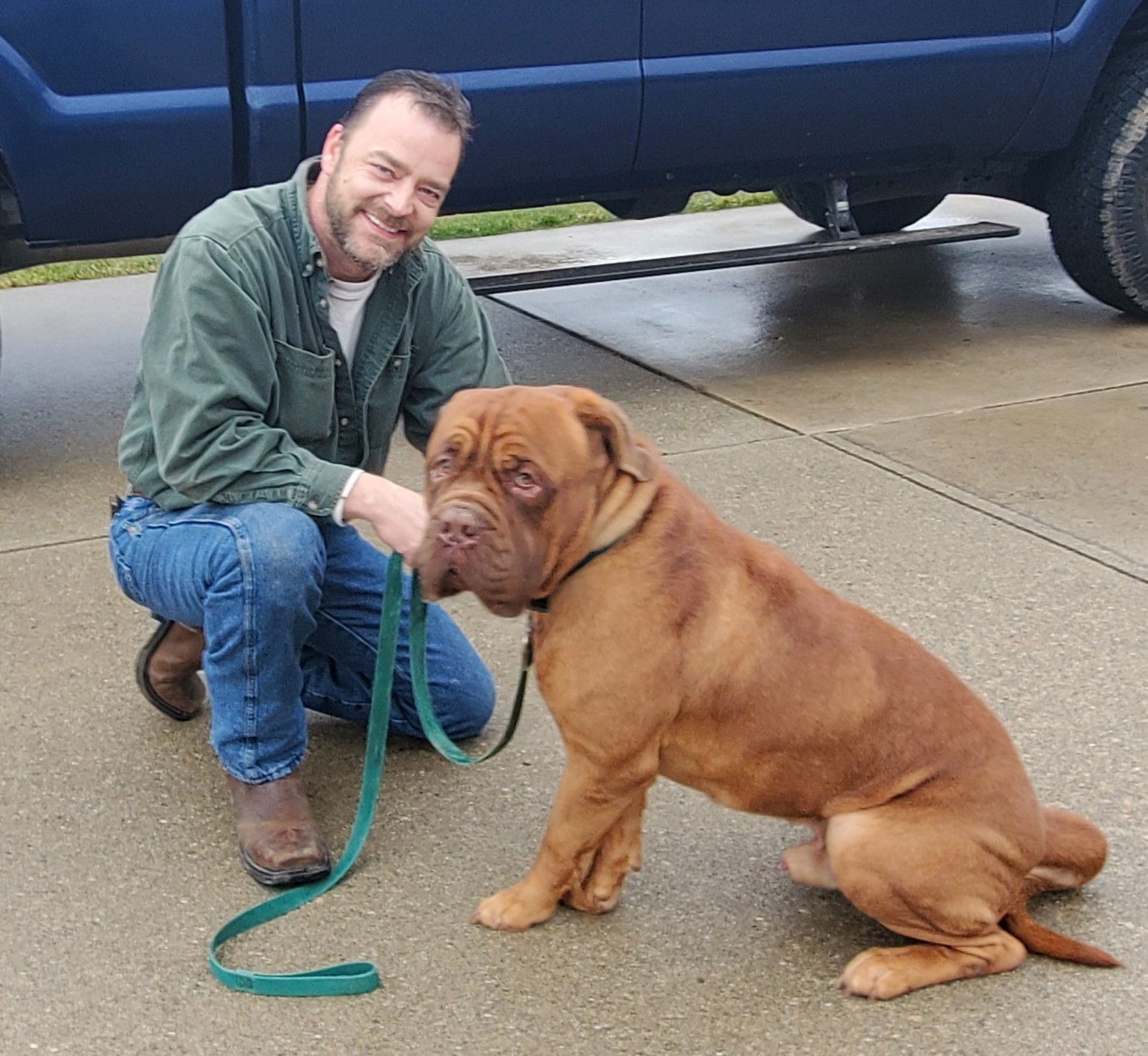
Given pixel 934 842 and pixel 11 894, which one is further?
pixel 11 894

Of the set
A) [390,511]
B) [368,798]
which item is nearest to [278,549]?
[390,511]

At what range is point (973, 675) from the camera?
12.7 ft

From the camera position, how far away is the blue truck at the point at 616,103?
4.93 metres

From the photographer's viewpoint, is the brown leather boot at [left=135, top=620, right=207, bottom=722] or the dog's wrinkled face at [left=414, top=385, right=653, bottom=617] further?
the brown leather boot at [left=135, top=620, right=207, bottom=722]

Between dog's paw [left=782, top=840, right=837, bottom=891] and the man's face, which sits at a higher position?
the man's face

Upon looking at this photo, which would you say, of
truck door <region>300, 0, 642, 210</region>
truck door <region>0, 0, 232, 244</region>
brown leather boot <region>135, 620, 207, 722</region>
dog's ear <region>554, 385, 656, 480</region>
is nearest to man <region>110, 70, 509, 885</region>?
brown leather boot <region>135, 620, 207, 722</region>

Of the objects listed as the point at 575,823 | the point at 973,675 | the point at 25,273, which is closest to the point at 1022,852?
A: the point at 575,823

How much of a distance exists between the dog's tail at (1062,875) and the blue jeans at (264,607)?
131cm

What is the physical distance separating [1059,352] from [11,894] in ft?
15.4

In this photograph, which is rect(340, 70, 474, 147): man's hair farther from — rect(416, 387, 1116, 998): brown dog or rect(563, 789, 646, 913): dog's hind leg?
rect(563, 789, 646, 913): dog's hind leg

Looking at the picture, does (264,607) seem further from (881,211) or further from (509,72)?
(881,211)

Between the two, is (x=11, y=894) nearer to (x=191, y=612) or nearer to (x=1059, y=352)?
(x=191, y=612)

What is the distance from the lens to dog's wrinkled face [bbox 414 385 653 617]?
254 centimetres

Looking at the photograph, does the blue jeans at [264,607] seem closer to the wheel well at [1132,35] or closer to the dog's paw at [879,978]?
the dog's paw at [879,978]
